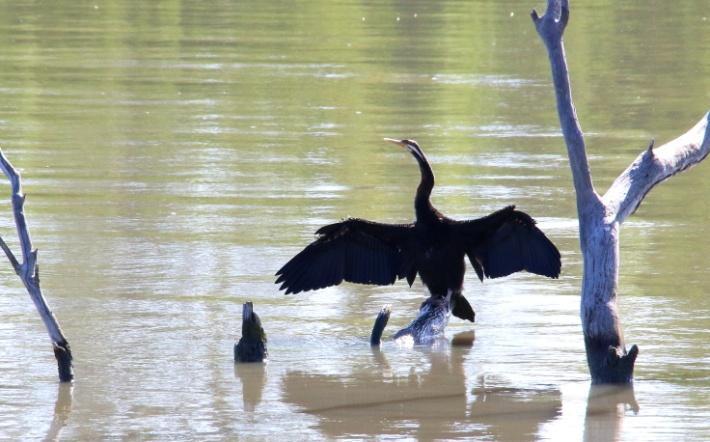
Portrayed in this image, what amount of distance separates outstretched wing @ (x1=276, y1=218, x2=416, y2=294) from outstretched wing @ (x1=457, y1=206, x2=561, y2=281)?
0.38m

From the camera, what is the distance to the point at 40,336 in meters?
9.39

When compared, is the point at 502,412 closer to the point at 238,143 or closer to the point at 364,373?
the point at 364,373

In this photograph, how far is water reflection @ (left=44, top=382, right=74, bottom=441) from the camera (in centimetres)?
765

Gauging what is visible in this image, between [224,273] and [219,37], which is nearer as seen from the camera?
[224,273]

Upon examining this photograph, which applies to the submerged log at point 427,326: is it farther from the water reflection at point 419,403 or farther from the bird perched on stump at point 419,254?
the water reflection at point 419,403

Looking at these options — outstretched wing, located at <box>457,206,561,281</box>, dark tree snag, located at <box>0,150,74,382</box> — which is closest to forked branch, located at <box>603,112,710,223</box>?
outstretched wing, located at <box>457,206,561,281</box>

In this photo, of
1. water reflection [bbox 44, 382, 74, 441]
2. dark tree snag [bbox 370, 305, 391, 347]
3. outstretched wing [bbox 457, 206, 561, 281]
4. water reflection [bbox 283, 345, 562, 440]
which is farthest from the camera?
outstretched wing [bbox 457, 206, 561, 281]

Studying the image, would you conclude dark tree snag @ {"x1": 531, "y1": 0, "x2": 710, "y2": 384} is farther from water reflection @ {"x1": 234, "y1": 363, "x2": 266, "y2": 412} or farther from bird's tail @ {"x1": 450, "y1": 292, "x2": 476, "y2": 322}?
water reflection @ {"x1": 234, "y1": 363, "x2": 266, "y2": 412}

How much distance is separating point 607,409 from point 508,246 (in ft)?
5.35

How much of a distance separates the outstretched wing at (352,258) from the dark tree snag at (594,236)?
5.09ft

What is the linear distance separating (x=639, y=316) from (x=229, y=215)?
4.17m

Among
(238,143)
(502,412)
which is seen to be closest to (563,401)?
(502,412)

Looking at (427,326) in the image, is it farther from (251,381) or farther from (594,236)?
(594,236)


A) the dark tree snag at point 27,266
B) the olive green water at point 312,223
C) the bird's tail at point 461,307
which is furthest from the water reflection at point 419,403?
the dark tree snag at point 27,266
